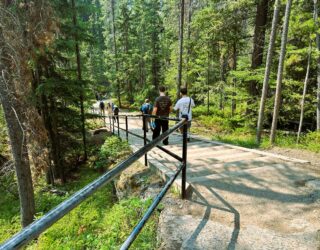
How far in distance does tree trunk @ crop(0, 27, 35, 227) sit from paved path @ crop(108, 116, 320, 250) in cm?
422

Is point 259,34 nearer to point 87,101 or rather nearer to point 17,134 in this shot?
point 87,101

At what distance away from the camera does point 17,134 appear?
7.04 metres

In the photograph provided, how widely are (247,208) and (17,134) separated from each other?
6.36 m

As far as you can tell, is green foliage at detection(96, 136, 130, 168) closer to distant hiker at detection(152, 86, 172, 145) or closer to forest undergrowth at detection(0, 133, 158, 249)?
forest undergrowth at detection(0, 133, 158, 249)

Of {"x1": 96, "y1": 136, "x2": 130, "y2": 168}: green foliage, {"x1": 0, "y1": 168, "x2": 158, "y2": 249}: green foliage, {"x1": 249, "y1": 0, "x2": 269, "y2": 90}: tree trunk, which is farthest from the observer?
{"x1": 249, "y1": 0, "x2": 269, "y2": 90}: tree trunk

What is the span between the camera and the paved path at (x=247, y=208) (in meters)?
2.68

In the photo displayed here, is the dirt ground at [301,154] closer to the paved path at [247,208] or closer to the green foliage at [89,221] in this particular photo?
the paved path at [247,208]

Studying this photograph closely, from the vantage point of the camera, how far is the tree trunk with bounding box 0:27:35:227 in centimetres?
646

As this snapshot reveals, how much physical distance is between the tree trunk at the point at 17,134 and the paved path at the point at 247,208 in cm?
422

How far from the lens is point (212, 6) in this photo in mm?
12273

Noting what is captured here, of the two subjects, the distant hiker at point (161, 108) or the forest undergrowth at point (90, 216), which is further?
the distant hiker at point (161, 108)

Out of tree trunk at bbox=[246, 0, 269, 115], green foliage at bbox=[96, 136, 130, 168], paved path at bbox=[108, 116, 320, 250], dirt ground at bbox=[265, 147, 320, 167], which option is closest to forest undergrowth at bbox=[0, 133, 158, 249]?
green foliage at bbox=[96, 136, 130, 168]

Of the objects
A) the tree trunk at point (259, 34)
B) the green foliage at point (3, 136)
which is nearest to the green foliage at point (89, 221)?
the green foliage at point (3, 136)

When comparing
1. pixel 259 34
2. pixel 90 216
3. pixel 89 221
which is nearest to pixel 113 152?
pixel 90 216
